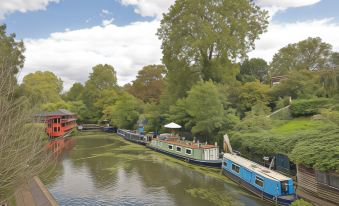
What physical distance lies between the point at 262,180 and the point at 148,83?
2562 inches

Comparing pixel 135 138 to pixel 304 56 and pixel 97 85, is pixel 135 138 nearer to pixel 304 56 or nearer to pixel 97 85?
pixel 304 56

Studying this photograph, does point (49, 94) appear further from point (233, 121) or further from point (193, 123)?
point (233, 121)

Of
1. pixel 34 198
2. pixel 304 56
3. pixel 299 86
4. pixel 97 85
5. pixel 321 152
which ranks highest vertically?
pixel 304 56

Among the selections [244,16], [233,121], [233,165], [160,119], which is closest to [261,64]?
[244,16]

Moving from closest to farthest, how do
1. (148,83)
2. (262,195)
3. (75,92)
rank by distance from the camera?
(262,195), (148,83), (75,92)

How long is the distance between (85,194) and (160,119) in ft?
98.8

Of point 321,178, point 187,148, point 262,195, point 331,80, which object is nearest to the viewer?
point 321,178

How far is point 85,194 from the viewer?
72.1 feet

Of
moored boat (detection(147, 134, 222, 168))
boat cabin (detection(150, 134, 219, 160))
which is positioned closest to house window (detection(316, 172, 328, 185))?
moored boat (detection(147, 134, 222, 168))

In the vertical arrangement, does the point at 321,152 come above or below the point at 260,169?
above

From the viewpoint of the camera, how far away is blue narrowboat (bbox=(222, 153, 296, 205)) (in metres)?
18.4

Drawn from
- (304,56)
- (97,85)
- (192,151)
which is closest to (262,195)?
(192,151)

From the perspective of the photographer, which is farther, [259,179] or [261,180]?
[259,179]

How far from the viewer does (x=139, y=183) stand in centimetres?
2497
